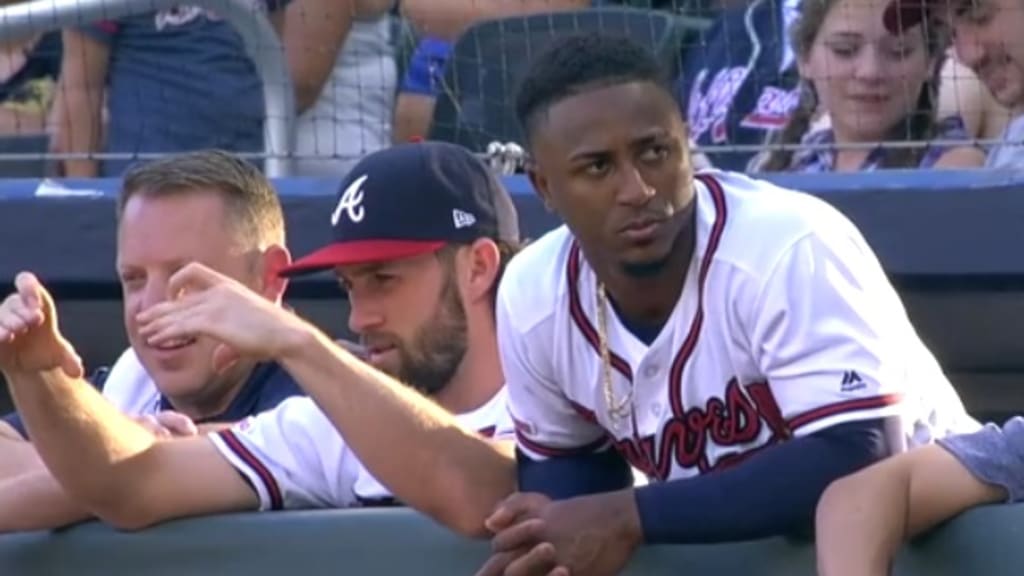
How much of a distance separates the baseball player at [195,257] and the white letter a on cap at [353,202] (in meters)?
0.19

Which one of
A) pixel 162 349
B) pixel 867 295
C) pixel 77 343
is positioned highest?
pixel 867 295

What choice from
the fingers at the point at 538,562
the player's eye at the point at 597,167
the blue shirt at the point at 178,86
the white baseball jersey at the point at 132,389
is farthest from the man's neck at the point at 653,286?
the blue shirt at the point at 178,86

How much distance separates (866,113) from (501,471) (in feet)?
5.57

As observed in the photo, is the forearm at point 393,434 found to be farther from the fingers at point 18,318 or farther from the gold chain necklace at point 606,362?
the fingers at point 18,318

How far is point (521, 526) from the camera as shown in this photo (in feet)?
9.37

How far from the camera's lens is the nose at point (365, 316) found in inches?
134

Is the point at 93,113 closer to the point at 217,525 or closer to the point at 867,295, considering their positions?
the point at 217,525

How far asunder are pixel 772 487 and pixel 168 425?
1.07 m

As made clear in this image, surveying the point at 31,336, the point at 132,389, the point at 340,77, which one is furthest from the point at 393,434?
the point at 340,77

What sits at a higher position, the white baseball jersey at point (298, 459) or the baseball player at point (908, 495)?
the baseball player at point (908, 495)

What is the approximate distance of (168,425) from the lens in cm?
344

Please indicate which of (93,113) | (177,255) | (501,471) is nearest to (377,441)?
(501,471)

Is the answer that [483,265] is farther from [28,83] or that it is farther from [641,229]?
[28,83]

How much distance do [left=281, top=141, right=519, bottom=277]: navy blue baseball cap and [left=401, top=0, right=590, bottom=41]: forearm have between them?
1542 millimetres
